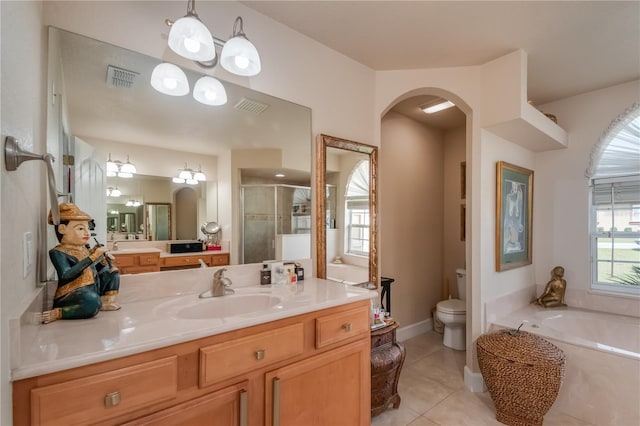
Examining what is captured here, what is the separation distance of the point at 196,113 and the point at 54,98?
1.89 feet

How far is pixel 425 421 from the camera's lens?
1.98 metres

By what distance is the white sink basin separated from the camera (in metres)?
1.33

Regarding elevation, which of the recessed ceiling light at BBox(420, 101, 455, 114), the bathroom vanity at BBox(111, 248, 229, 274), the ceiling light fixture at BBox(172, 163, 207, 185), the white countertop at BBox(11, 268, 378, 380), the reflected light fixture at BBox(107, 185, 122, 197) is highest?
the recessed ceiling light at BBox(420, 101, 455, 114)

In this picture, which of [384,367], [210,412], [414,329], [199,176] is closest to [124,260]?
[199,176]

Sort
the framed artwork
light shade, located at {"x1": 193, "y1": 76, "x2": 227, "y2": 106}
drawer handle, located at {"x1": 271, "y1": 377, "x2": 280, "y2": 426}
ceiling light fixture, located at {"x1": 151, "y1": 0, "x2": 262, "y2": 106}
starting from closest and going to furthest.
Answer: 1. drawer handle, located at {"x1": 271, "y1": 377, "x2": 280, "y2": 426}
2. ceiling light fixture, located at {"x1": 151, "y1": 0, "x2": 262, "y2": 106}
3. light shade, located at {"x1": 193, "y1": 76, "x2": 227, "y2": 106}
4. the framed artwork

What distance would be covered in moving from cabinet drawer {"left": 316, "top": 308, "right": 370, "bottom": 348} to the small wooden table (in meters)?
0.49

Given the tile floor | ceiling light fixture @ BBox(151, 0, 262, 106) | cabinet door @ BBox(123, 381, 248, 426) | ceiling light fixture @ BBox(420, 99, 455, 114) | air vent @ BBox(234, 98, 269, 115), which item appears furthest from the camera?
ceiling light fixture @ BBox(420, 99, 455, 114)

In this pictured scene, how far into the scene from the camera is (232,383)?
110 cm

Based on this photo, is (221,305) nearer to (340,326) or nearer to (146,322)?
(146,322)

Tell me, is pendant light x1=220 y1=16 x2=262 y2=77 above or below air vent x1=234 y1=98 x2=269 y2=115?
above

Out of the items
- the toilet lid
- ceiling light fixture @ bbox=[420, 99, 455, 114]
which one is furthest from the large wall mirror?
the toilet lid

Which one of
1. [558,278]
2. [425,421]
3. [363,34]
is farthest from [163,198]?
[558,278]

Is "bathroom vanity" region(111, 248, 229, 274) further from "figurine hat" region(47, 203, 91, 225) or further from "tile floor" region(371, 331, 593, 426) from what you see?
"tile floor" region(371, 331, 593, 426)

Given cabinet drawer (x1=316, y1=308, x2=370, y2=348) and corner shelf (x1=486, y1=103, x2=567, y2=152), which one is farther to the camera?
corner shelf (x1=486, y1=103, x2=567, y2=152)
